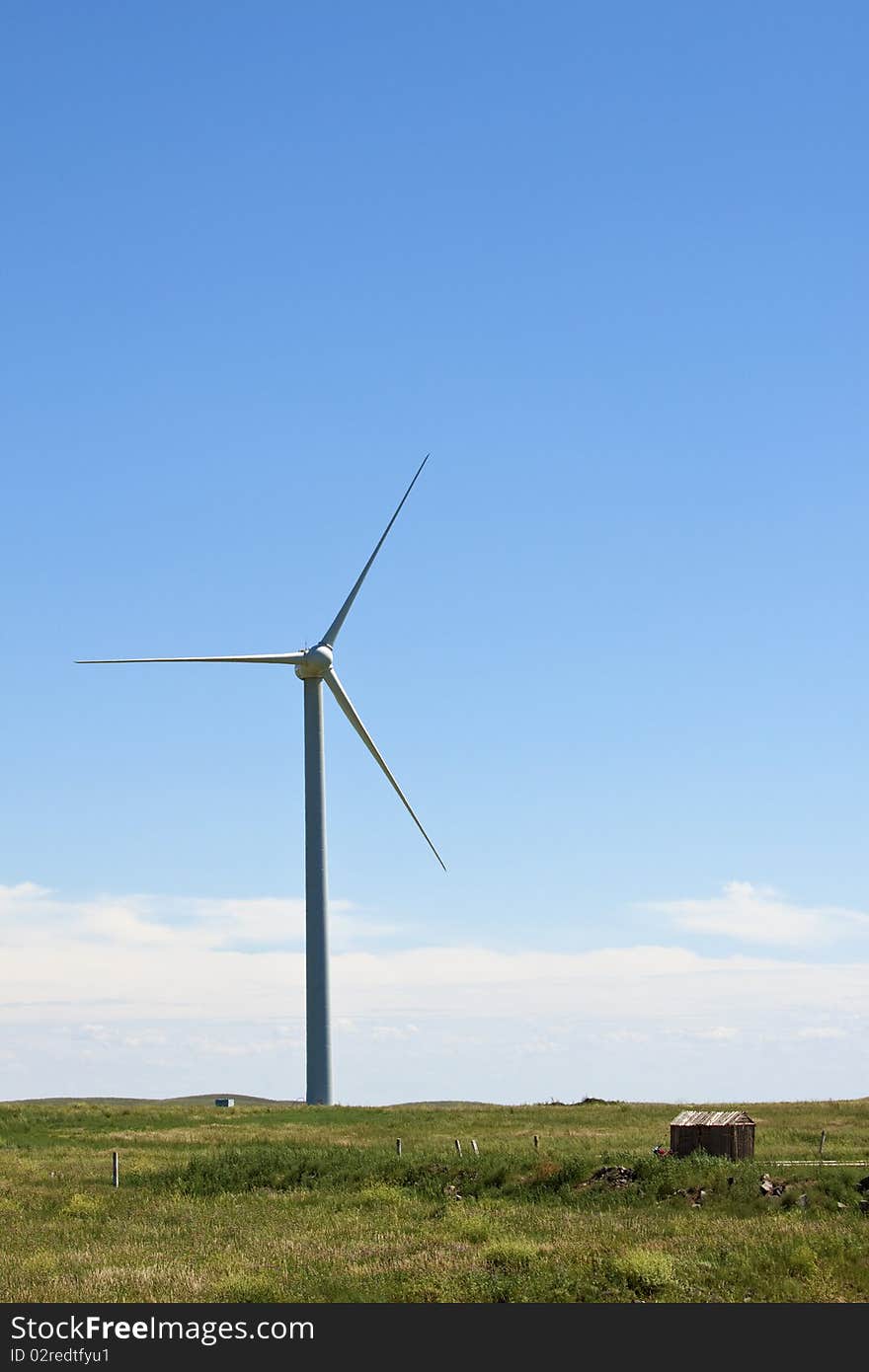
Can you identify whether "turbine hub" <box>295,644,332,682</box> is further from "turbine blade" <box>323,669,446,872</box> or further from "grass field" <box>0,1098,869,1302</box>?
"grass field" <box>0,1098,869,1302</box>

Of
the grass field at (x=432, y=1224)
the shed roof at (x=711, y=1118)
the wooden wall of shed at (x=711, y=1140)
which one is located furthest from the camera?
the shed roof at (x=711, y=1118)

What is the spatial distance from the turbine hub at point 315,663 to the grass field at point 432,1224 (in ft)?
113

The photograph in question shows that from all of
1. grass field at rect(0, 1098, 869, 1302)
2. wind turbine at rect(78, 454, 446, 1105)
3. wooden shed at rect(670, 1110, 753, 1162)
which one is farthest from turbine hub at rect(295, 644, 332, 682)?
wooden shed at rect(670, 1110, 753, 1162)

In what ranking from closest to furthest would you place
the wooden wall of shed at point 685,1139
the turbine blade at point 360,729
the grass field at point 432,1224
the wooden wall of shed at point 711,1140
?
the grass field at point 432,1224
the wooden wall of shed at point 711,1140
the wooden wall of shed at point 685,1139
the turbine blade at point 360,729

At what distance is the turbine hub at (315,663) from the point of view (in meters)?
86.7

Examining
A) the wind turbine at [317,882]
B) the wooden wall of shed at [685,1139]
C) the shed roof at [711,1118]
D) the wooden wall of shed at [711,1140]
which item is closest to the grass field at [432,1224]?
the wooden wall of shed at [685,1139]

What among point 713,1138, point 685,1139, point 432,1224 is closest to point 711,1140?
point 713,1138

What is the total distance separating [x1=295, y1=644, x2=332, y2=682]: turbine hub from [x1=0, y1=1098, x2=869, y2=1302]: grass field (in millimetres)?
34411

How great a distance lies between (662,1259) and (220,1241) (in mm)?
10545

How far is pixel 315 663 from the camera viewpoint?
86688mm

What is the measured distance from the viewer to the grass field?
23703 mm

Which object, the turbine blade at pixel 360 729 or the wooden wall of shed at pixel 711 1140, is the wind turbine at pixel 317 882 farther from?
the wooden wall of shed at pixel 711 1140

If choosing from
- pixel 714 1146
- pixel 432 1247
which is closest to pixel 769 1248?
pixel 432 1247

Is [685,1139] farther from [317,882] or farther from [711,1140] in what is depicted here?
[317,882]
